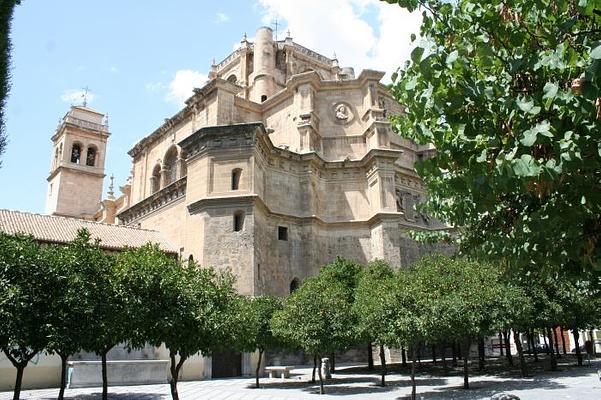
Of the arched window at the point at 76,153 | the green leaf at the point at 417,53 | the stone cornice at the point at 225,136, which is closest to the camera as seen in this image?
the green leaf at the point at 417,53

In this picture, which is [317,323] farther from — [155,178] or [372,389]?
[155,178]

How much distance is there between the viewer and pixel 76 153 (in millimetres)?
52062

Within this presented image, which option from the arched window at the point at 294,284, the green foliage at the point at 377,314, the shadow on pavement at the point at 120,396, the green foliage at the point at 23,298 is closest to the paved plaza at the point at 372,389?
the shadow on pavement at the point at 120,396

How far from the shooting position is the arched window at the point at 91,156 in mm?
52844

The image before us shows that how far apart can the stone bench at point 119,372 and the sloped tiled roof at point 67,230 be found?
5.50 m

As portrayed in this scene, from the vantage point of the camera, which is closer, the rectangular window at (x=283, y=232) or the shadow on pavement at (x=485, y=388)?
the shadow on pavement at (x=485, y=388)

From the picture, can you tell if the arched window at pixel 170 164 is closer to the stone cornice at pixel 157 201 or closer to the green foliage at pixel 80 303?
the stone cornice at pixel 157 201

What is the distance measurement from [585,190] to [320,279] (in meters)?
19.5

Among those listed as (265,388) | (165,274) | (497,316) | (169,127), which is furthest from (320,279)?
(169,127)

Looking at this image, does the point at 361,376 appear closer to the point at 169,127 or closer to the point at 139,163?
the point at 169,127

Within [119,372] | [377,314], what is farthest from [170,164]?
[377,314]

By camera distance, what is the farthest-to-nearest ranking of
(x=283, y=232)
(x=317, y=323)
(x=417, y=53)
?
(x=283, y=232)
(x=317, y=323)
(x=417, y=53)

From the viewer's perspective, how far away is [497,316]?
17781 mm

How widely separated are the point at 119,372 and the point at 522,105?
2047cm
